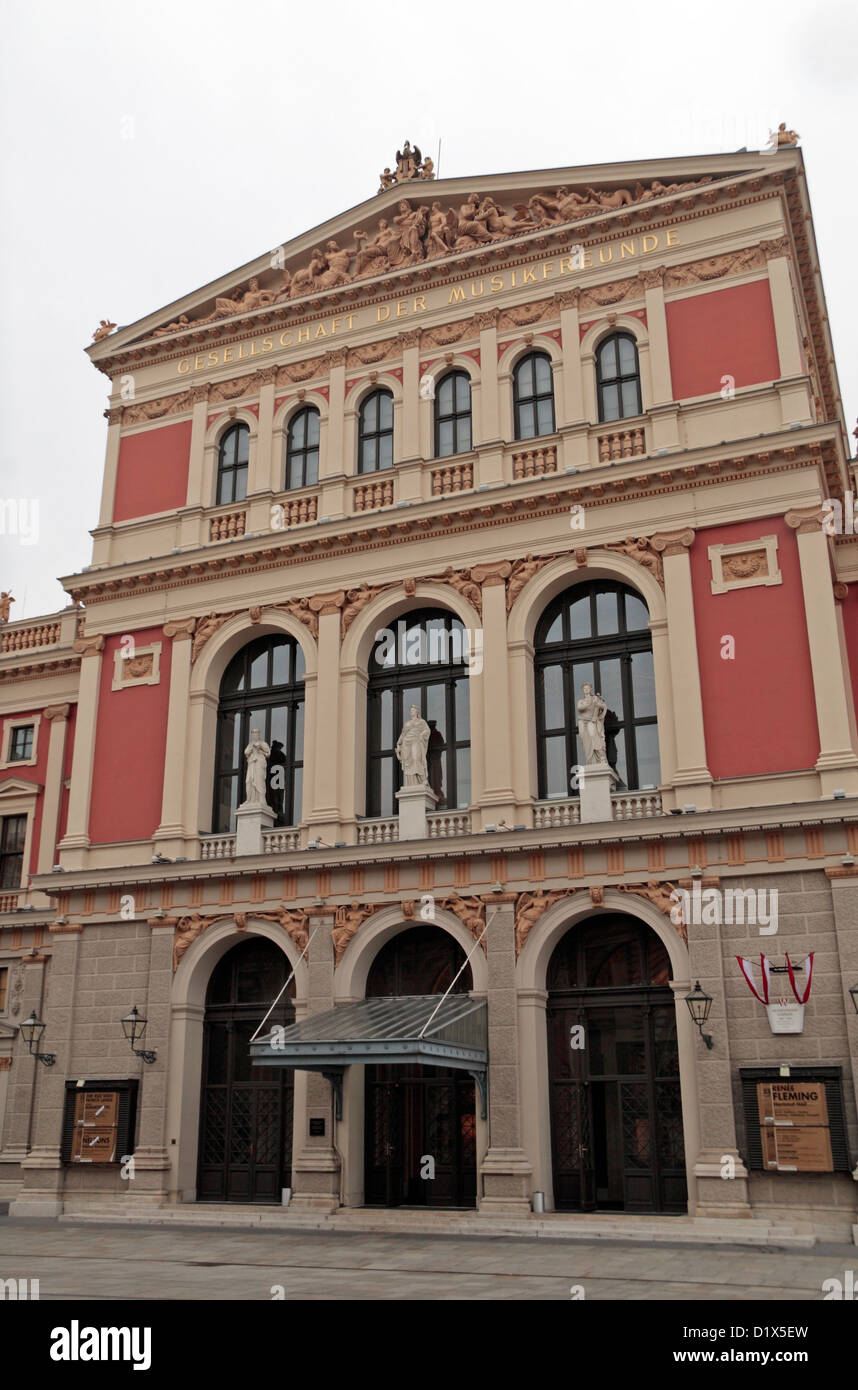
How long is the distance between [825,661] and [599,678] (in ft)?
15.6

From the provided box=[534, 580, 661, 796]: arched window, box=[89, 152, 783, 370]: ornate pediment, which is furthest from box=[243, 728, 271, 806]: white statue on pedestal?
box=[89, 152, 783, 370]: ornate pediment

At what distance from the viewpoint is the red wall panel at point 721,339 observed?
81.8 feet

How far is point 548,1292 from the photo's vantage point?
14.0 m

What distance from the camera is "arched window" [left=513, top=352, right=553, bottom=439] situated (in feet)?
88.8

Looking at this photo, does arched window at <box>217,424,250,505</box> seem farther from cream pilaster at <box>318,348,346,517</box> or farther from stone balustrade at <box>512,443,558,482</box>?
stone balustrade at <box>512,443,558,482</box>

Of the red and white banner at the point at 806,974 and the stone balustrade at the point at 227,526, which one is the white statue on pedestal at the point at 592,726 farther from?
the stone balustrade at the point at 227,526

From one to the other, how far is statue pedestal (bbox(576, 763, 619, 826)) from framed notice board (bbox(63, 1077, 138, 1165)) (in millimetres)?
11045

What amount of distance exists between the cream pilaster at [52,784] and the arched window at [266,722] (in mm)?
6007

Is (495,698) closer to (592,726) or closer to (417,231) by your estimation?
(592,726)

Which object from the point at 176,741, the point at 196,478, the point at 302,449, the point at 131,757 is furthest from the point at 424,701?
the point at 196,478

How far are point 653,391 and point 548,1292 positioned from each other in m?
17.8

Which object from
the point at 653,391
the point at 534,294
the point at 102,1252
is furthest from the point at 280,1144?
the point at 534,294

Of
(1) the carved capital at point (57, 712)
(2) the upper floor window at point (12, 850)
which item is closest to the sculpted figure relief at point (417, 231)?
(1) the carved capital at point (57, 712)

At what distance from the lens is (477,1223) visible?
21.3 m
